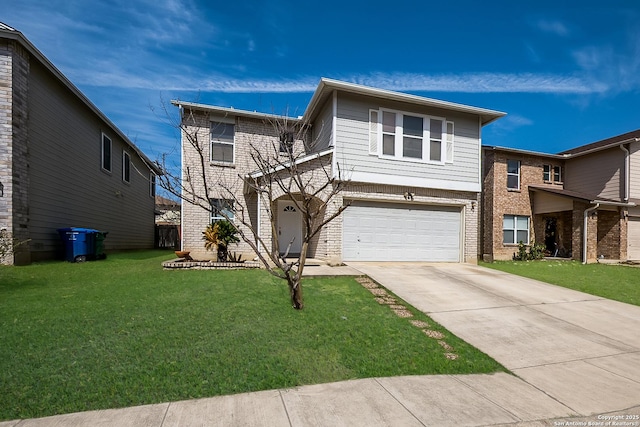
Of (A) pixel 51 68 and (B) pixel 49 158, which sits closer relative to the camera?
(A) pixel 51 68

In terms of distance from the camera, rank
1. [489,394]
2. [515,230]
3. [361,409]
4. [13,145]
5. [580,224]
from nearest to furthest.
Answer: [361,409], [489,394], [13,145], [580,224], [515,230]

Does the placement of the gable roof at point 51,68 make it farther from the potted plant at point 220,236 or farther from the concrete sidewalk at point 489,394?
the concrete sidewalk at point 489,394

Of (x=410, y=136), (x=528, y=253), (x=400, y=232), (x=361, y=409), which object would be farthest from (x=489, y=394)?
(x=528, y=253)

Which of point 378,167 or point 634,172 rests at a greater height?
point 634,172

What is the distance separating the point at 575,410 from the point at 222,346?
3739 millimetres

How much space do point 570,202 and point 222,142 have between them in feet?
53.4

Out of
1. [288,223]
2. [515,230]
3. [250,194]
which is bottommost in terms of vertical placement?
[515,230]

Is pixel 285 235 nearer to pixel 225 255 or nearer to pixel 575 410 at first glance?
pixel 225 255

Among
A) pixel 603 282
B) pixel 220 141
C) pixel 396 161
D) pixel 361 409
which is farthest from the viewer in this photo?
pixel 220 141

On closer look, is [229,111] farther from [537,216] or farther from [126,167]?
[537,216]

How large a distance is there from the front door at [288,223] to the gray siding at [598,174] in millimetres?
15932

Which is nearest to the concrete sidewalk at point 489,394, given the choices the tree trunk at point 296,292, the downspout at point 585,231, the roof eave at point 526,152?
the tree trunk at point 296,292

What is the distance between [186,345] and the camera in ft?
12.8

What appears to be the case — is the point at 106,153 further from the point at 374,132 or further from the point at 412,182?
the point at 412,182
